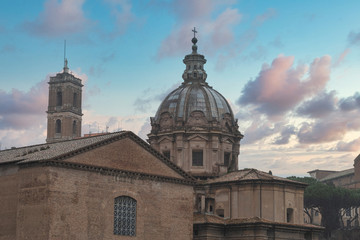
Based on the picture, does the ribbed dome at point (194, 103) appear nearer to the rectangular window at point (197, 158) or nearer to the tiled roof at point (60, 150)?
the rectangular window at point (197, 158)

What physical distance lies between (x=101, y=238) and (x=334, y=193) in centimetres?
4693

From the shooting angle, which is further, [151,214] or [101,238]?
[151,214]

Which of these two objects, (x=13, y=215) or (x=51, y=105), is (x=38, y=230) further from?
(x=51, y=105)

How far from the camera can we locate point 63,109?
115625 mm

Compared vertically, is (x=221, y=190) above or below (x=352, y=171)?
below

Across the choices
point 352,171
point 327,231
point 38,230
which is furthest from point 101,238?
point 352,171

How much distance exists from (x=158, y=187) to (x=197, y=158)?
642 inches

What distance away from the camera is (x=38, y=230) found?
39031mm

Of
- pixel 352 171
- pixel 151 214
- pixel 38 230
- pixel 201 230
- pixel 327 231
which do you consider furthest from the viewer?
pixel 352 171

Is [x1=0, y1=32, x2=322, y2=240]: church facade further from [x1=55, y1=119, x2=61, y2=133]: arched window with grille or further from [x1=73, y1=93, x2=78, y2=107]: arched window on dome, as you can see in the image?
[x1=73, y1=93, x2=78, y2=107]: arched window on dome

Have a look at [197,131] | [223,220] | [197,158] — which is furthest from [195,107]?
[223,220]

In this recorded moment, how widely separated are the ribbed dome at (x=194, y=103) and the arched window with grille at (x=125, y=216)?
2089cm

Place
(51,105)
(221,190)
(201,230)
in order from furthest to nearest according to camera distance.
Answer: (51,105) → (221,190) → (201,230)

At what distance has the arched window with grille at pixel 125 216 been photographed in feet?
142
